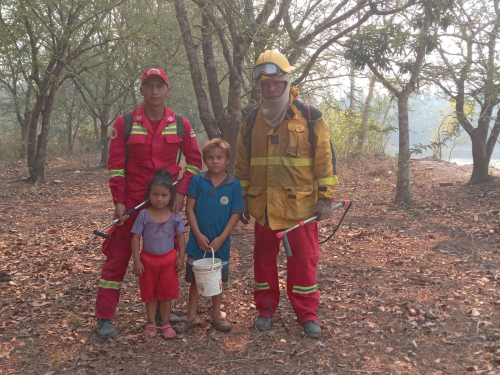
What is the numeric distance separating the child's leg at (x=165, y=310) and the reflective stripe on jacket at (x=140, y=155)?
3.07 feet

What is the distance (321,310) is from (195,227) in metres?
1.66

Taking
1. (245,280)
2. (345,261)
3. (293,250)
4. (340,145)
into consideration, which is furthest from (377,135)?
(293,250)

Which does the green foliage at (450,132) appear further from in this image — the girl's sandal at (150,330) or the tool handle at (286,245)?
the girl's sandal at (150,330)

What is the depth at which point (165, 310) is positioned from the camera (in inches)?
148

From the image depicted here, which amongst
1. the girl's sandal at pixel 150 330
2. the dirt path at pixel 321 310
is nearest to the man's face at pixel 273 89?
the dirt path at pixel 321 310

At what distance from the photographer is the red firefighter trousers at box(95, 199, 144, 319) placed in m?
3.71

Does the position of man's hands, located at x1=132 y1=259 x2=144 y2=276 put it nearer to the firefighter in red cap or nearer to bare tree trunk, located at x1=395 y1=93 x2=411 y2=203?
the firefighter in red cap

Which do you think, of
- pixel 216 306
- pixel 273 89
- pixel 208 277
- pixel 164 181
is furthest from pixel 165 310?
pixel 273 89

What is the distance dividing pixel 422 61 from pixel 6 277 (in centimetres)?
842

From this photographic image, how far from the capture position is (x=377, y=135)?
18.3 m

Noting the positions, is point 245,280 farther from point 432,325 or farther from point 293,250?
point 432,325

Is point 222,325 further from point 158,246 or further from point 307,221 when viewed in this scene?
point 307,221

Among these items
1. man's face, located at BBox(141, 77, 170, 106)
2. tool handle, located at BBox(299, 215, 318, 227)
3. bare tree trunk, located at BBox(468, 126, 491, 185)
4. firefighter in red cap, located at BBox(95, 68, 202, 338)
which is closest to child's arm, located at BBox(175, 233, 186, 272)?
firefighter in red cap, located at BBox(95, 68, 202, 338)

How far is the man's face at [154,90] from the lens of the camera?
142 inches
